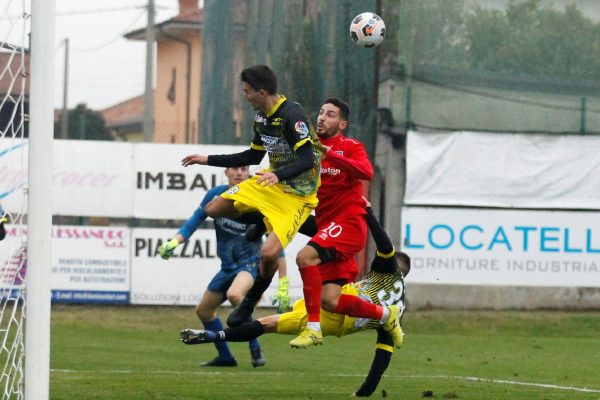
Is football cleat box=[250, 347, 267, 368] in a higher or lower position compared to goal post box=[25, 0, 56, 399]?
lower

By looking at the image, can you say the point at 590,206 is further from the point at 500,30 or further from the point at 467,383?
the point at 467,383

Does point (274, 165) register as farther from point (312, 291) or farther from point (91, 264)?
point (91, 264)

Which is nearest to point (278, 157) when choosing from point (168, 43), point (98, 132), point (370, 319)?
point (370, 319)

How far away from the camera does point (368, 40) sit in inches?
420

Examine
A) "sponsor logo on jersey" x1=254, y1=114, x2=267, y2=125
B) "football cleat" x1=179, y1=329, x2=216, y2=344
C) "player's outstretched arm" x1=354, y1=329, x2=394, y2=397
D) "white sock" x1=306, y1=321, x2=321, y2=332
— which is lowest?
"player's outstretched arm" x1=354, y1=329, x2=394, y2=397

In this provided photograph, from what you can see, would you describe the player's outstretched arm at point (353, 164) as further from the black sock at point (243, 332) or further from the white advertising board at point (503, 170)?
the white advertising board at point (503, 170)

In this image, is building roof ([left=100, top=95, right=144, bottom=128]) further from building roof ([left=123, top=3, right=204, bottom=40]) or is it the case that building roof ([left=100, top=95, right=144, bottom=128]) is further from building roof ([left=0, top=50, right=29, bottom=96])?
building roof ([left=0, top=50, right=29, bottom=96])

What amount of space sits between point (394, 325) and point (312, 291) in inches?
34.2

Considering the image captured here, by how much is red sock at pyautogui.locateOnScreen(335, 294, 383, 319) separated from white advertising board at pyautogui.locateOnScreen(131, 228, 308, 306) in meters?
10.7

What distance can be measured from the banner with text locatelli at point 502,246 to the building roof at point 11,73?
13177 millimetres

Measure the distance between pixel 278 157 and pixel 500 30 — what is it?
42.6ft

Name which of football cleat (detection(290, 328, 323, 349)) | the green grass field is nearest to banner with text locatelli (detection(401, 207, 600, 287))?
the green grass field

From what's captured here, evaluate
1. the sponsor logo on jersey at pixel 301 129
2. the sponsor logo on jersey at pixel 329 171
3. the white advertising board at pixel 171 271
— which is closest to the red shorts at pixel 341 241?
the sponsor logo on jersey at pixel 329 171

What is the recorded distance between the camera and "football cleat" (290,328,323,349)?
9.00 meters
